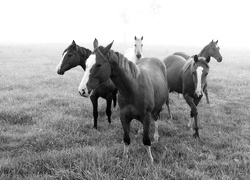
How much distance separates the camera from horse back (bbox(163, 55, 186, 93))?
7137 mm

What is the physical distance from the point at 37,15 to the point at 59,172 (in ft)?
375

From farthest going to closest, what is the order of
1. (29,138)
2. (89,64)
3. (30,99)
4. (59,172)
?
(30,99) < (29,138) < (59,172) < (89,64)

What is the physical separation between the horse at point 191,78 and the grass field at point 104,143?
2.41 ft

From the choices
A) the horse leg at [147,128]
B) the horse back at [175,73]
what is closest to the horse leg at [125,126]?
the horse leg at [147,128]

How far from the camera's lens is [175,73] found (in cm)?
740

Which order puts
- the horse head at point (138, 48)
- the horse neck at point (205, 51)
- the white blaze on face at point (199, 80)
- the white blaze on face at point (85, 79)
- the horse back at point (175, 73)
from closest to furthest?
1. the white blaze on face at point (85, 79)
2. the white blaze on face at point (199, 80)
3. the horse back at point (175, 73)
4. the horse neck at point (205, 51)
5. the horse head at point (138, 48)

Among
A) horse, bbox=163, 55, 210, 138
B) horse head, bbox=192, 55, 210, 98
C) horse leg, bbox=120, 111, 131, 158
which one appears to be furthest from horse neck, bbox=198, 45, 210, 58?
horse leg, bbox=120, 111, 131, 158

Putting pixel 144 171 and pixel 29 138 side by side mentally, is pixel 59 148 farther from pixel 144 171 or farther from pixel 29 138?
pixel 144 171

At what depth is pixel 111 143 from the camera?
5195 mm

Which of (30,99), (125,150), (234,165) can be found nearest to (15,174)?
(125,150)

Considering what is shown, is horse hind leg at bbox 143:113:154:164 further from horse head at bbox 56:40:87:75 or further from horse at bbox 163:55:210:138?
horse head at bbox 56:40:87:75

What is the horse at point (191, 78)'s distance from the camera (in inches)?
208

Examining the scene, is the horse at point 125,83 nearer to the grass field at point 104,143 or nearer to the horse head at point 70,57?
the grass field at point 104,143

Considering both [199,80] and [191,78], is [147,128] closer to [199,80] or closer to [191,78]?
[199,80]
